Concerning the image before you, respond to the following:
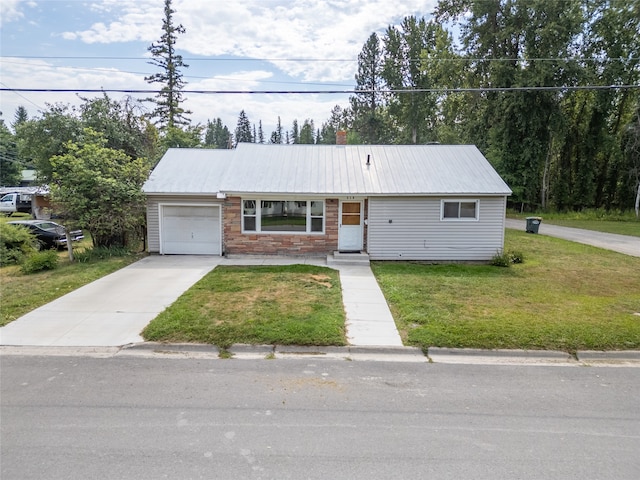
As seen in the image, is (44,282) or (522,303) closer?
(522,303)

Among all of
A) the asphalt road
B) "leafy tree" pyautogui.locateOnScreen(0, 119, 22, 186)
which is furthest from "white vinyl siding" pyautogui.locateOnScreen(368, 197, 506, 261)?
"leafy tree" pyautogui.locateOnScreen(0, 119, 22, 186)

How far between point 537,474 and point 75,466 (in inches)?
152

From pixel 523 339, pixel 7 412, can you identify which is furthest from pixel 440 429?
pixel 7 412

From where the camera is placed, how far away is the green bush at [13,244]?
13.2m

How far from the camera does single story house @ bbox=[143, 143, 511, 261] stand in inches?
512

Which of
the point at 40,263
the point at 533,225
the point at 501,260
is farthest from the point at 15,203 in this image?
the point at 533,225

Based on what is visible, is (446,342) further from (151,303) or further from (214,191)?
(214,191)

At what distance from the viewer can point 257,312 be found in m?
7.48

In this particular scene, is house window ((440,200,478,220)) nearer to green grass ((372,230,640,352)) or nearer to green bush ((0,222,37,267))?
green grass ((372,230,640,352))

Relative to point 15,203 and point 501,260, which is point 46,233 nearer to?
point 15,203

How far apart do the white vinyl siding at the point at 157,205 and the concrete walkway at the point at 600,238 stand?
617 inches

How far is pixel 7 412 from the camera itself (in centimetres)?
415

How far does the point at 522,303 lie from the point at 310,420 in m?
6.13

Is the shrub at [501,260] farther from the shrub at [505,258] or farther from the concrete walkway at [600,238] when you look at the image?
the concrete walkway at [600,238]
